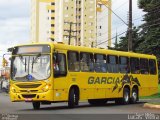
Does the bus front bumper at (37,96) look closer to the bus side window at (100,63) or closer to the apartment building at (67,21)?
the bus side window at (100,63)

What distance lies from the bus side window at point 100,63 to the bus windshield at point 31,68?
4.31 meters

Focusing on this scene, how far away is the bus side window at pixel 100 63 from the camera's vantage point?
28253mm

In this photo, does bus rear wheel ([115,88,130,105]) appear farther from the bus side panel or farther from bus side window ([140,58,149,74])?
bus side window ([140,58,149,74])

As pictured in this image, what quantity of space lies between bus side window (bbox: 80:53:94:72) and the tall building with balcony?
114m

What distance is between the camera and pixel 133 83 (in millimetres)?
31734

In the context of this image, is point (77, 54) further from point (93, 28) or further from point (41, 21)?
point (41, 21)

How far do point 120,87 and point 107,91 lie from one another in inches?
60.4

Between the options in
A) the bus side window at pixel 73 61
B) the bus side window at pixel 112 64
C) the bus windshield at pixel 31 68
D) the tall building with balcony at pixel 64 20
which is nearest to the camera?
the bus windshield at pixel 31 68

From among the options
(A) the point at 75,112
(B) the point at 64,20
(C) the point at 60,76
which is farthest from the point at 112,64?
(B) the point at 64,20

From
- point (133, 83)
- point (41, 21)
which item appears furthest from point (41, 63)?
point (41, 21)

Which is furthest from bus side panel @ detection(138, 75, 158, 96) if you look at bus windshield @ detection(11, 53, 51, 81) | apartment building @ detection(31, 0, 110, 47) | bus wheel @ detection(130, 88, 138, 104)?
apartment building @ detection(31, 0, 110, 47)

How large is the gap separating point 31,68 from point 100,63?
5212 millimetres

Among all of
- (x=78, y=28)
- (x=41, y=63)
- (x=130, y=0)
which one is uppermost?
(x=78, y=28)

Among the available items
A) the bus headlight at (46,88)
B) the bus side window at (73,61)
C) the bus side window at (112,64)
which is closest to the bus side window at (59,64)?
the bus side window at (73,61)
